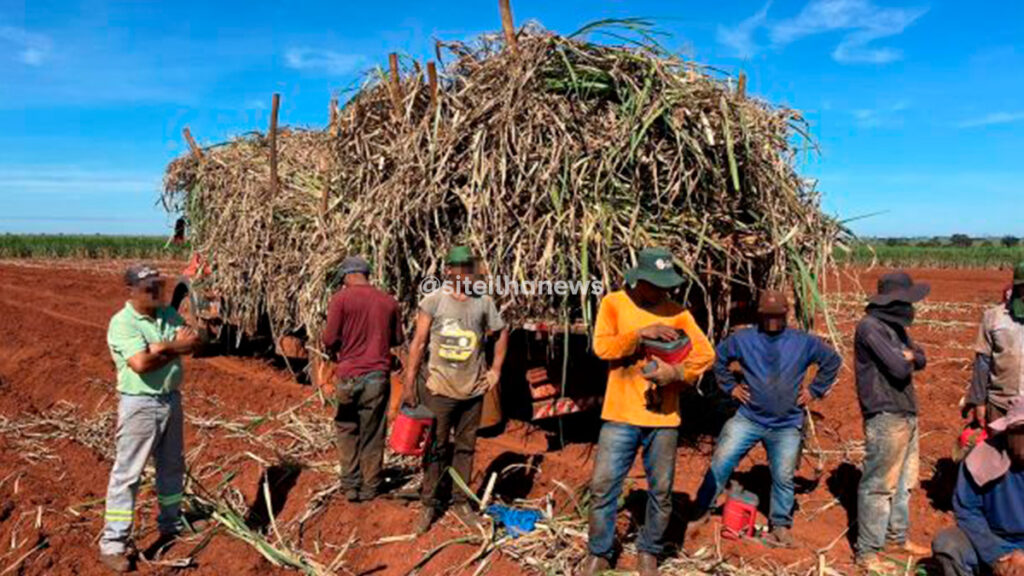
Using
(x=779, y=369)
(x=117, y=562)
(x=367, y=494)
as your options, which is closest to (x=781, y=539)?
(x=779, y=369)

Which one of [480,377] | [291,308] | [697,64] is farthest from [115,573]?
[697,64]

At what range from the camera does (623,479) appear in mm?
3830

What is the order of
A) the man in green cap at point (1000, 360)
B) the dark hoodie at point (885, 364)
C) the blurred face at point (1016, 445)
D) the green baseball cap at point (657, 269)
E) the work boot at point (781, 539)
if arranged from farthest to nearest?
1. the man in green cap at point (1000, 360)
2. the work boot at point (781, 539)
3. the dark hoodie at point (885, 364)
4. the green baseball cap at point (657, 269)
5. the blurred face at point (1016, 445)

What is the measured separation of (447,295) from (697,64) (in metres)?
2.72

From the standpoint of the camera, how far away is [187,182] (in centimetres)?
991

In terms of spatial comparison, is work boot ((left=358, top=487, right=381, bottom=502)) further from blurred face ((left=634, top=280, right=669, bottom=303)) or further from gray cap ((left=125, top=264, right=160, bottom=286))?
blurred face ((left=634, top=280, right=669, bottom=303))

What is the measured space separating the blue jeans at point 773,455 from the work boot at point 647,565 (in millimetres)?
857

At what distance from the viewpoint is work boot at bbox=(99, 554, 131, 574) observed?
4.02m

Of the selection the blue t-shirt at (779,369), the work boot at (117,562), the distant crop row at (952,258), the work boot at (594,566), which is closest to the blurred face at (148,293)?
the work boot at (117,562)

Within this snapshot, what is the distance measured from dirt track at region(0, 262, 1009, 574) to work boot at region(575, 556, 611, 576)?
14.2 inches

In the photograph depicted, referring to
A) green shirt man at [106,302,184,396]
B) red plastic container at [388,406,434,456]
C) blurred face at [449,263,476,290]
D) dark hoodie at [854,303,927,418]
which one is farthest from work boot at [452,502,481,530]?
dark hoodie at [854,303,927,418]

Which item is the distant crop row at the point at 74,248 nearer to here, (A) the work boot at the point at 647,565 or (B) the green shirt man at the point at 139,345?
(B) the green shirt man at the point at 139,345

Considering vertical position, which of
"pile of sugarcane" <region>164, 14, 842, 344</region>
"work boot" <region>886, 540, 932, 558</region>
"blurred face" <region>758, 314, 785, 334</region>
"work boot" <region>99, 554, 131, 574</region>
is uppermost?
"pile of sugarcane" <region>164, 14, 842, 344</region>

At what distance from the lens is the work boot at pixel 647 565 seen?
12.5ft
